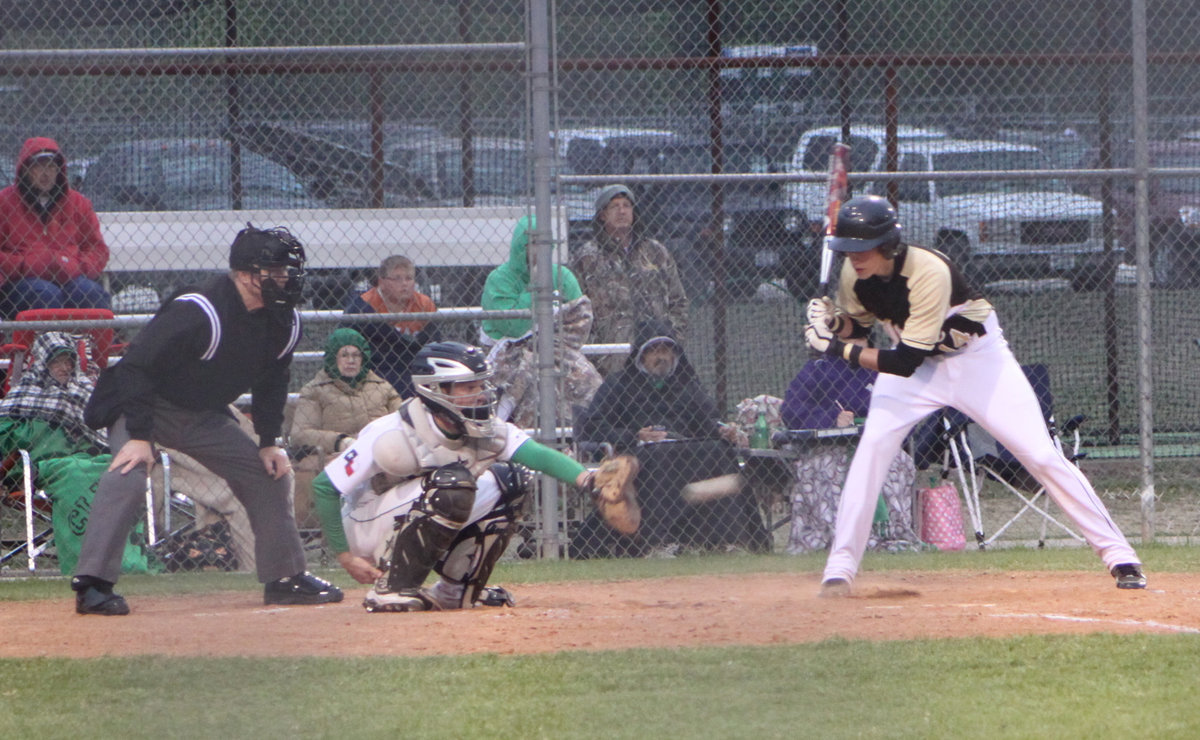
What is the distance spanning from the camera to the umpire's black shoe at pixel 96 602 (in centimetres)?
571

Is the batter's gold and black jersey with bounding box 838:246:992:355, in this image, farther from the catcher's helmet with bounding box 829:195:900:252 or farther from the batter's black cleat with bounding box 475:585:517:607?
the batter's black cleat with bounding box 475:585:517:607

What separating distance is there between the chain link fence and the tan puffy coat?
0.33 meters

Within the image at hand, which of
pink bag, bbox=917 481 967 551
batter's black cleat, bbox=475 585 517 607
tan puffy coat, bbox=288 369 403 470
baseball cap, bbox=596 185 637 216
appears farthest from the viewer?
baseball cap, bbox=596 185 637 216

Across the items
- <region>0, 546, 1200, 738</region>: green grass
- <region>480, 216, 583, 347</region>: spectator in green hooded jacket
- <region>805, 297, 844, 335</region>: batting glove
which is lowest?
<region>0, 546, 1200, 738</region>: green grass

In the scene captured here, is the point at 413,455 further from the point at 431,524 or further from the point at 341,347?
the point at 341,347

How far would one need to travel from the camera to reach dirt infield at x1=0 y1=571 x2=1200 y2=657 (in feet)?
16.3

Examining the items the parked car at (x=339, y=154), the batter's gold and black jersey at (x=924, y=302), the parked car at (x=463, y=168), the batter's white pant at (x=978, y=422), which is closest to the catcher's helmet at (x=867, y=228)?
the batter's gold and black jersey at (x=924, y=302)

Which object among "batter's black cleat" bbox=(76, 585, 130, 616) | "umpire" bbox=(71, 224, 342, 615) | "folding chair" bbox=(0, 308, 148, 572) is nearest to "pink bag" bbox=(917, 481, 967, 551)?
"umpire" bbox=(71, 224, 342, 615)

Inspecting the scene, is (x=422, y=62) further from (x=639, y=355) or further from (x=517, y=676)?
(x=517, y=676)

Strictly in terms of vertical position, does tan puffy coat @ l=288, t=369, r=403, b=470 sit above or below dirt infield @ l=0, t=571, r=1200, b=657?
above

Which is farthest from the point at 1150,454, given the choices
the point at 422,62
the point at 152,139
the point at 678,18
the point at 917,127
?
Answer: the point at 152,139

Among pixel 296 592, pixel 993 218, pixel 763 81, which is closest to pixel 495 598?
pixel 296 592

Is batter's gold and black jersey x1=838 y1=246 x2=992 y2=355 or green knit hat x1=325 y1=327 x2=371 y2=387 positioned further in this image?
green knit hat x1=325 y1=327 x2=371 y2=387

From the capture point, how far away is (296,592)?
5.98 metres
